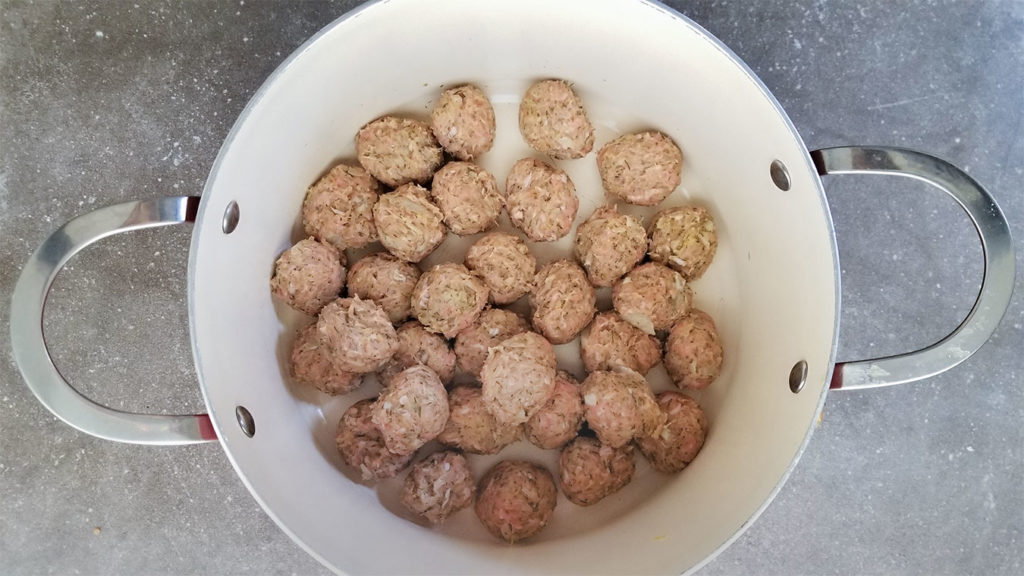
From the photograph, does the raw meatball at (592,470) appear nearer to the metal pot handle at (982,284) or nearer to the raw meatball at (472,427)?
the raw meatball at (472,427)

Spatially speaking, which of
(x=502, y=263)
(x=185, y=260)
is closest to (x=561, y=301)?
(x=502, y=263)

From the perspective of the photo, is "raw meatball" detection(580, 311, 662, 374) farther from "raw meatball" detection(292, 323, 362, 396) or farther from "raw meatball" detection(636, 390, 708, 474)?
"raw meatball" detection(292, 323, 362, 396)

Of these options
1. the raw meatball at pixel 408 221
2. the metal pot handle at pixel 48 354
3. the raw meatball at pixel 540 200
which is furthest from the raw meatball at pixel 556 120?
the metal pot handle at pixel 48 354

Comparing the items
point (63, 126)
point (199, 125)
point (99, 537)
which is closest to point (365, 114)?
point (199, 125)

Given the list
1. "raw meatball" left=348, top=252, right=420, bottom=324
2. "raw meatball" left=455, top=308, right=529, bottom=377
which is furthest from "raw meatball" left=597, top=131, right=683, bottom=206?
"raw meatball" left=348, top=252, right=420, bottom=324

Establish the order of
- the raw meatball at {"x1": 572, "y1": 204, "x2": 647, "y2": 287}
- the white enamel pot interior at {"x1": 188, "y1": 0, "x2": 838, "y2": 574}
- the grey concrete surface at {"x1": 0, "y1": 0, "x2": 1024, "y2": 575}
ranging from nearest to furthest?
the white enamel pot interior at {"x1": 188, "y1": 0, "x2": 838, "y2": 574} < the raw meatball at {"x1": 572, "y1": 204, "x2": 647, "y2": 287} < the grey concrete surface at {"x1": 0, "y1": 0, "x2": 1024, "y2": 575}

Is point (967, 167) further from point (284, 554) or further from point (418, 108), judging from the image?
point (284, 554)
